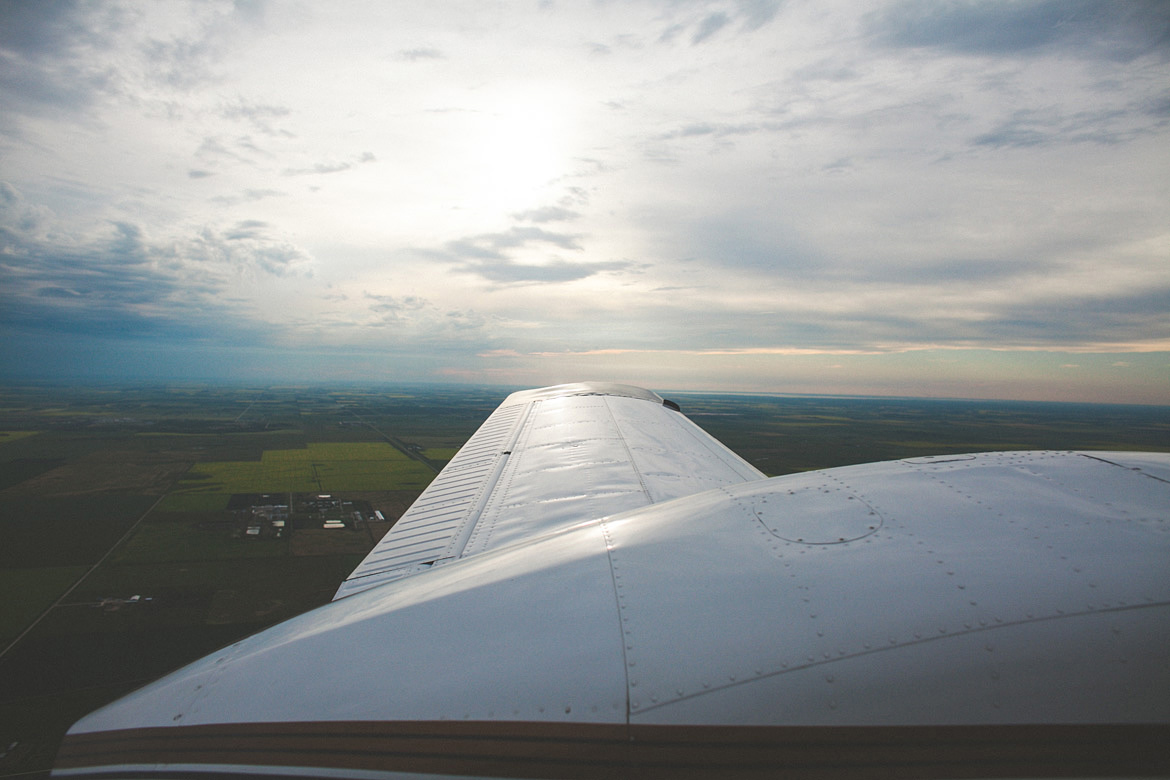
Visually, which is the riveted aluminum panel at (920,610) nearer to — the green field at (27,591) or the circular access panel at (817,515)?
the circular access panel at (817,515)

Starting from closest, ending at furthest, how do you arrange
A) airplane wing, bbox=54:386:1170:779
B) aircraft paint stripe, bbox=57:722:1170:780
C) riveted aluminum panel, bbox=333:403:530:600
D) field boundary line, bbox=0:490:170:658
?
aircraft paint stripe, bbox=57:722:1170:780 < airplane wing, bbox=54:386:1170:779 < riveted aluminum panel, bbox=333:403:530:600 < field boundary line, bbox=0:490:170:658

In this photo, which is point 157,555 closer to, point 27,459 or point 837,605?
point 837,605

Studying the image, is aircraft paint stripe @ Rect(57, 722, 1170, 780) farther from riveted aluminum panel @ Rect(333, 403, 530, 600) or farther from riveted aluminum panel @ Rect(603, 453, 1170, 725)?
riveted aluminum panel @ Rect(333, 403, 530, 600)

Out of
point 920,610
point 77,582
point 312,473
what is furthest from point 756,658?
point 312,473

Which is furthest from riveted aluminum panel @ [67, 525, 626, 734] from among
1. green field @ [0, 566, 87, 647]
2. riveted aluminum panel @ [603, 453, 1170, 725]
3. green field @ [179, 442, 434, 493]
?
green field @ [179, 442, 434, 493]

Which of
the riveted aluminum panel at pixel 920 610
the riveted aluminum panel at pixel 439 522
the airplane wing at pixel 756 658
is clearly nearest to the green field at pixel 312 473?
the riveted aluminum panel at pixel 439 522

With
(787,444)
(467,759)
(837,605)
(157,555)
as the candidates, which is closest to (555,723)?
(467,759)
